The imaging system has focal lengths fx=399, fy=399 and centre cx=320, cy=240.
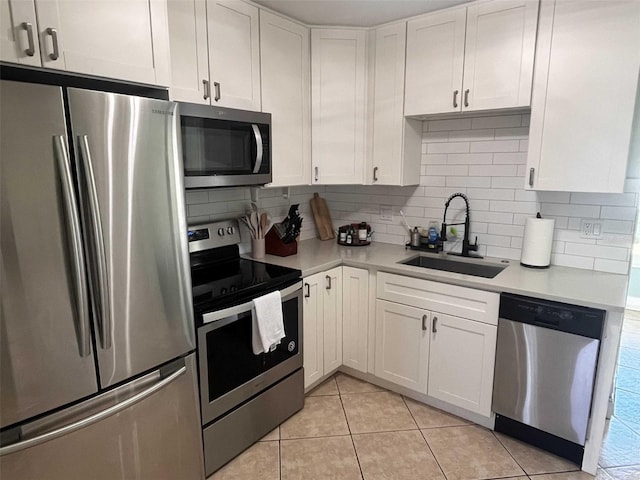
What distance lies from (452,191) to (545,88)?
901 millimetres

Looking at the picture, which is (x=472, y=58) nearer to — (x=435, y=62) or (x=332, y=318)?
(x=435, y=62)

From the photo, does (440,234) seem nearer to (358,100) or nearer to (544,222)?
(544,222)

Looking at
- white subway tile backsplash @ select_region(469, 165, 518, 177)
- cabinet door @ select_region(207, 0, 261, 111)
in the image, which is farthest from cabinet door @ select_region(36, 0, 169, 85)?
white subway tile backsplash @ select_region(469, 165, 518, 177)

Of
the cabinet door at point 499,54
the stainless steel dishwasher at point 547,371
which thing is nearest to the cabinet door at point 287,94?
the cabinet door at point 499,54

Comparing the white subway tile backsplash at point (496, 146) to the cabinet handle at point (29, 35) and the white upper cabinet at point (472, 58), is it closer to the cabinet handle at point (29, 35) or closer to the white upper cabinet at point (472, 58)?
the white upper cabinet at point (472, 58)

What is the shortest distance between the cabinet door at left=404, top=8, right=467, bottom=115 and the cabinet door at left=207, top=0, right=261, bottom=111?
1020mm

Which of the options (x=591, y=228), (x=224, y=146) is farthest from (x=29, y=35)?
(x=591, y=228)

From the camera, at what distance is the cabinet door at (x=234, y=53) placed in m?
2.13

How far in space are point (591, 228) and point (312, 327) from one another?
1811 mm

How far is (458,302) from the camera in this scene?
7.68 ft

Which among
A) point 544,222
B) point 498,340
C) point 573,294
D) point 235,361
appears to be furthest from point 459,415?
point 235,361

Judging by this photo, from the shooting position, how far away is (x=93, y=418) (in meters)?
1.47

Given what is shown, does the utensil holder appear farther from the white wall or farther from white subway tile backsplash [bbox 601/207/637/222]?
white subway tile backsplash [bbox 601/207/637/222]

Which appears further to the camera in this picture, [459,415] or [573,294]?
[459,415]
